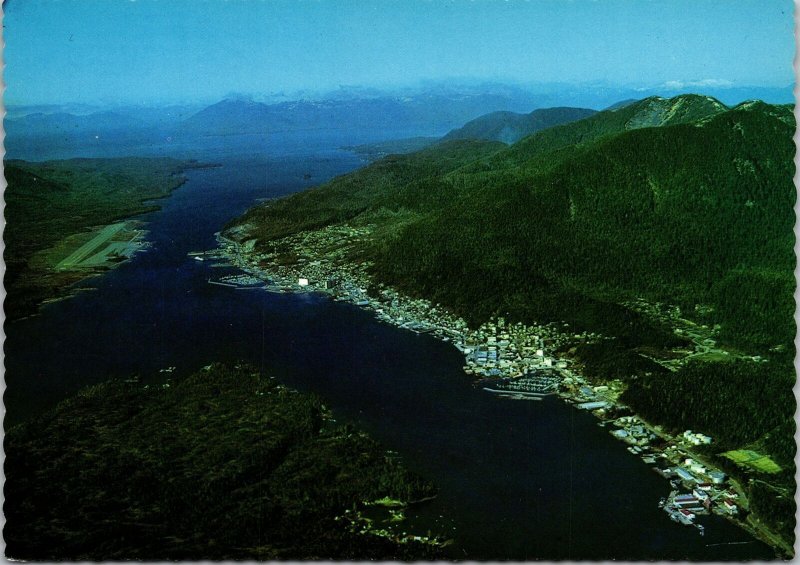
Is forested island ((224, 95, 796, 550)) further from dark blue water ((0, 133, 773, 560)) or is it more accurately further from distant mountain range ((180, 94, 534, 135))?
distant mountain range ((180, 94, 534, 135))

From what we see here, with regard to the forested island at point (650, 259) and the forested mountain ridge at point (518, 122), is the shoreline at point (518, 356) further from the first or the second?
the forested mountain ridge at point (518, 122)

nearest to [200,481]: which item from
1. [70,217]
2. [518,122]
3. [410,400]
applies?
[410,400]

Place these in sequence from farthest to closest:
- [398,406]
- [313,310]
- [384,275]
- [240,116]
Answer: [240,116] < [384,275] < [313,310] < [398,406]

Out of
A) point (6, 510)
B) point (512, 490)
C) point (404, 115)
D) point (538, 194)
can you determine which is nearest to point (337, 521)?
point (512, 490)

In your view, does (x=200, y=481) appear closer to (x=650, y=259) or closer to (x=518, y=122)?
(x=650, y=259)

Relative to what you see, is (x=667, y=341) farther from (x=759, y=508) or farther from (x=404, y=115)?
(x=404, y=115)

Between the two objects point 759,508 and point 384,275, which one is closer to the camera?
point 759,508
